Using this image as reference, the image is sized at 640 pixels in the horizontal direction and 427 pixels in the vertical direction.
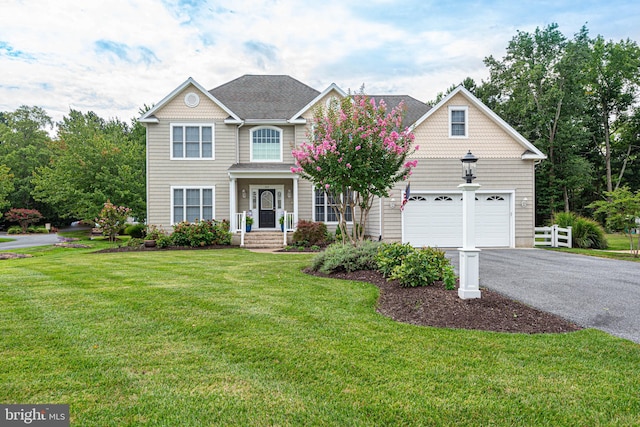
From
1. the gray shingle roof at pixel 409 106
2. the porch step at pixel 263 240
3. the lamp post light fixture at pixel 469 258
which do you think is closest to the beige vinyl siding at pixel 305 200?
the porch step at pixel 263 240

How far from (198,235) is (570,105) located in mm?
26961

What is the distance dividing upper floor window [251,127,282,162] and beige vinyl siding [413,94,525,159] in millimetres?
6230

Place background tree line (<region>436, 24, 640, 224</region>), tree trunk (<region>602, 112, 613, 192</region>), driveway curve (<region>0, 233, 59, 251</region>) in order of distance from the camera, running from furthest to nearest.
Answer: tree trunk (<region>602, 112, 613, 192</region>), background tree line (<region>436, 24, 640, 224</region>), driveway curve (<region>0, 233, 59, 251</region>)

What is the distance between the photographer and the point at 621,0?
11.8 m

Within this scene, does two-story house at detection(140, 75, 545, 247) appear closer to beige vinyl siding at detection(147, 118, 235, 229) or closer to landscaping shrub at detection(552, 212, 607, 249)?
beige vinyl siding at detection(147, 118, 235, 229)

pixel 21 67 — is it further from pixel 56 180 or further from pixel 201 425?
pixel 201 425

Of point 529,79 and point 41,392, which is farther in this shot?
point 529,79

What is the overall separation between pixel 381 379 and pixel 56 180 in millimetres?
26797

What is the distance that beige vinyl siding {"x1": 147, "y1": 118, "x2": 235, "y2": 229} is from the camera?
16.2 metres

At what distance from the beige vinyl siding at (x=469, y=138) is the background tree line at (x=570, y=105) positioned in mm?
12996

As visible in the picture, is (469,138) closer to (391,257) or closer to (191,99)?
(391,257)

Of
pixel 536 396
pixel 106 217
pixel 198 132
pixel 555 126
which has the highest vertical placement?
pixel 555 126

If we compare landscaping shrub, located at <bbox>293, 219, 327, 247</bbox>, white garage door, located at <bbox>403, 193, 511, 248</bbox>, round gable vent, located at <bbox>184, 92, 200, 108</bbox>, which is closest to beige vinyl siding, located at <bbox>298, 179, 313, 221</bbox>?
landscaping shrub, located at <bbox>293, 219, 327, 247</bbox>

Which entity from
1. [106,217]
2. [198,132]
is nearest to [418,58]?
[198,132]
